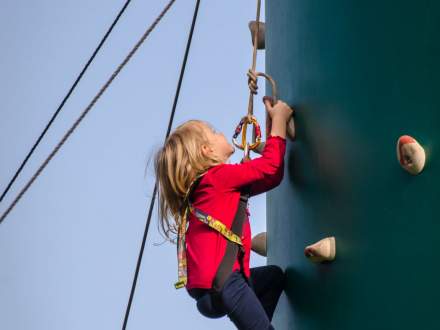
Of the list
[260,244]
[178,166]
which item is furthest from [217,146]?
[260,244]

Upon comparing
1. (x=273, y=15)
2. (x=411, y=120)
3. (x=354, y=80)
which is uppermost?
(x=273, y=15)

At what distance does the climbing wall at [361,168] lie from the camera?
8.08 ft

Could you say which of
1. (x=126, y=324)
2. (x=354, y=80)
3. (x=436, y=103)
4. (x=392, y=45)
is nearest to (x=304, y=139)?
A: (x=354, y=80)

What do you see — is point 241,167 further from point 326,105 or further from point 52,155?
point 52,155

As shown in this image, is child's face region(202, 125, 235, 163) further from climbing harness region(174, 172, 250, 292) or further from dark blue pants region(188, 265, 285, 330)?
dark blue pants region(188, 265, 285, 330)

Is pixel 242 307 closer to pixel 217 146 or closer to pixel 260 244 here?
pixel 217 146

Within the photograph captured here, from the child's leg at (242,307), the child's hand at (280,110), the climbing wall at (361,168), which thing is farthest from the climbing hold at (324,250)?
the child's hand at (280,110)

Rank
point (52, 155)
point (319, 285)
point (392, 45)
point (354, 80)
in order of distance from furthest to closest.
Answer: point (52, 155) < point (319, 285) < point (354, 80) < point (392, 45)

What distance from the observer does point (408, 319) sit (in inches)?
98.5

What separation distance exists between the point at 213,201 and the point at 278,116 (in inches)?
14.5

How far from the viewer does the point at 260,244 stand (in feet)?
13.8

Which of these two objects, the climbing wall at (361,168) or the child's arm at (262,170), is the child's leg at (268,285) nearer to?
the climbing wall at (361,168)

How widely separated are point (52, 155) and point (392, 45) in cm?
221

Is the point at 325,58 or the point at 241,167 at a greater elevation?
the point at 325,58
